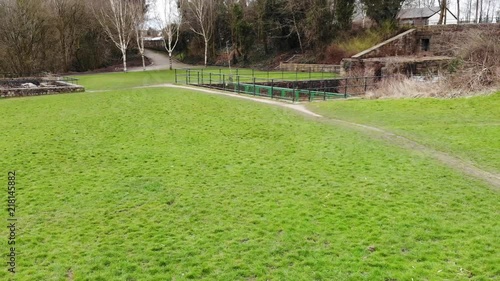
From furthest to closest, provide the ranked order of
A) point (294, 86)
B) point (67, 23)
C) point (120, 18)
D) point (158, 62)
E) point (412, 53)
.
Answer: point (158, 62) < point (67, 23) < point (120, 18) < point (412, 53) < point (294, 86)

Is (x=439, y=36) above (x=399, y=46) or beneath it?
above

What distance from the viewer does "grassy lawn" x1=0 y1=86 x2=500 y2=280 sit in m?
5.59

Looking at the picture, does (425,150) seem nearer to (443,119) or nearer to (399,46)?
(443,119)

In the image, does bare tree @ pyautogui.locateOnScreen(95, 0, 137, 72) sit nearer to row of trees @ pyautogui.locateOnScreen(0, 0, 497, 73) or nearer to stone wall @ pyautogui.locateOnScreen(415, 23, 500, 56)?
row of trees @ pyautogui.locateOnScreen(0, 0, 497, 73)

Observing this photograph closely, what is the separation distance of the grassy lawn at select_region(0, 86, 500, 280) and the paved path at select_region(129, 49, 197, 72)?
38.3 meters

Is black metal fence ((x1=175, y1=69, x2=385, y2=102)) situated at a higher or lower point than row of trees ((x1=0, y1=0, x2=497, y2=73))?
lower

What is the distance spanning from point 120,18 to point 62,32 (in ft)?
24.2

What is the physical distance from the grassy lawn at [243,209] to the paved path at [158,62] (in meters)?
38.3

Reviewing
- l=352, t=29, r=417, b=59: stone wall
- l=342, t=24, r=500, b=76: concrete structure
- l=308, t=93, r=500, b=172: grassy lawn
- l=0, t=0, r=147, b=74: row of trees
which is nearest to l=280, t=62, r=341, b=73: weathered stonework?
l=342, t=24, r=500, b=76: concrete structure

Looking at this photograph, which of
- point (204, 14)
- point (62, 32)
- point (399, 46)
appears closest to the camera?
point (399, 46)

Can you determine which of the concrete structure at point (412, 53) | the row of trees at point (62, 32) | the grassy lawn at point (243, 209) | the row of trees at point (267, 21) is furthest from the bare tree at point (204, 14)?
the grassy lawn at point (243, 209)

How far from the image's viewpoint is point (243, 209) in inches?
295

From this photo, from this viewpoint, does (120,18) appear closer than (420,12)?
Yes

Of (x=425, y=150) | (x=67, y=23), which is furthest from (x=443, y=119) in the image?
(x=67, y=23)
